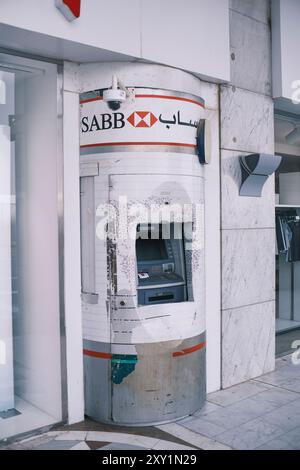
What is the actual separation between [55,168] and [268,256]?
2262mm

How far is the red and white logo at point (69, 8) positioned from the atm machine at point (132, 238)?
48 cm

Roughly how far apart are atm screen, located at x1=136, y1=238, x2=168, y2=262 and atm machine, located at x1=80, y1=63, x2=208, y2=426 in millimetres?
17

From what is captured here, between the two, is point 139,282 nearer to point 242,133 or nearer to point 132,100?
point 132,100

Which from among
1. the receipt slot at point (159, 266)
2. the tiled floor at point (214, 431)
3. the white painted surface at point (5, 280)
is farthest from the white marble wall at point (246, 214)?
the white painted surface at point (5, 280)

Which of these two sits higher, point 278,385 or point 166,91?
point 166,91

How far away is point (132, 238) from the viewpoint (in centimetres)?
346

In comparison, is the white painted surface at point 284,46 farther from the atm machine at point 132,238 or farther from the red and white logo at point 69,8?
the red and white logo at point 69,8

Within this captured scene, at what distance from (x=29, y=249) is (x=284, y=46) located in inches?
118

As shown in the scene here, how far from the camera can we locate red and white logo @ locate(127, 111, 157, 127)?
343 cm

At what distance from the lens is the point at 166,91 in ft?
11.6

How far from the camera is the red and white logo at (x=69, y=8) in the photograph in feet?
9.84
